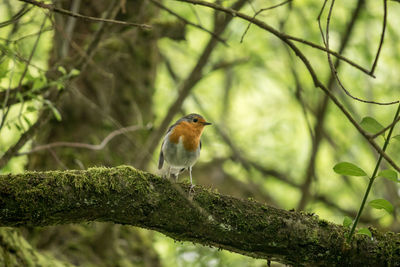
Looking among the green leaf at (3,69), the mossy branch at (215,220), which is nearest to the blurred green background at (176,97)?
the green leaf at (3,69)

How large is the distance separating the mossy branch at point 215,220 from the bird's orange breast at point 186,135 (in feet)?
5.42

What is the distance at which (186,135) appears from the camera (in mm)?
4438

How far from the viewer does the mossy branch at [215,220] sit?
8.12ft

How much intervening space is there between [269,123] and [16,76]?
6310mm

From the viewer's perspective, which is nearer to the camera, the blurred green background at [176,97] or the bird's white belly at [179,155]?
the blurred green background at [176,97]

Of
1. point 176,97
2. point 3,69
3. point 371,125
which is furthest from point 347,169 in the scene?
point 176,97

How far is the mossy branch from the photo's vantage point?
2.47 m

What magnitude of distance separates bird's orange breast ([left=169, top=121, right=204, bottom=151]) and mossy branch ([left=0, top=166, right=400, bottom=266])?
1653 mm

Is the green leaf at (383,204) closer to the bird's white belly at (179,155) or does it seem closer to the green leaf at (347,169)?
the green leaf at (347,169)

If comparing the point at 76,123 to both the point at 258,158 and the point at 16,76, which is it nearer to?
the point at 16,76

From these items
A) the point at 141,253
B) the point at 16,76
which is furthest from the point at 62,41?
the point at 141,253

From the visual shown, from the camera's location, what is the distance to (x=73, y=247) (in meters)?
4.71

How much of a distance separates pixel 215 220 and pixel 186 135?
190 centimetres

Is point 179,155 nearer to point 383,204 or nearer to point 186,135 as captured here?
point 186,135
